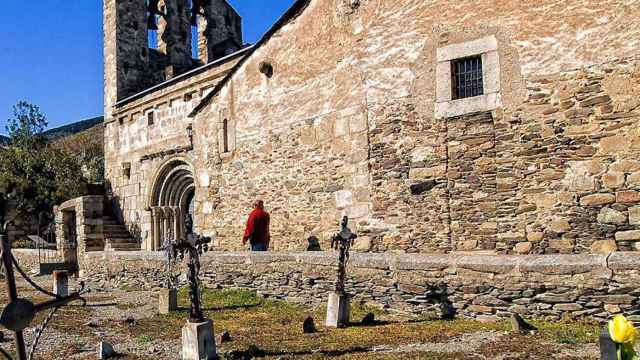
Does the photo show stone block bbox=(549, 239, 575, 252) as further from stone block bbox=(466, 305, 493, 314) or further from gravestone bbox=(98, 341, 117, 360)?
gravestone bbox=(98, 341, 117, 360)

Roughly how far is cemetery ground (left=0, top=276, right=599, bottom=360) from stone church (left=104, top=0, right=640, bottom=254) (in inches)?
82.5

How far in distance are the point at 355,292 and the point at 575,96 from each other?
4.18 metres

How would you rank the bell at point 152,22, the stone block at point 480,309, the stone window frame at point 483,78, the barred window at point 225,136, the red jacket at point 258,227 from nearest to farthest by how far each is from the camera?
the stone block at point 480,309, the stone window frame at point 483,78, the red jacket at point 258,227, the barred window at point 225,136, the bell at point 152,22

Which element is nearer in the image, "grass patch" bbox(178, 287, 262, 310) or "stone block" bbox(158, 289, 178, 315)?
"stone block" bbox(158, 289, 178, 315)

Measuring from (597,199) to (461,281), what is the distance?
2379 millimetres

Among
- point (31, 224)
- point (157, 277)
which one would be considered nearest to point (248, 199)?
point (157, 277)

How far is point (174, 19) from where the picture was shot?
63.7 ft

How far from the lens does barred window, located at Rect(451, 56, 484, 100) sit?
8.82 meters

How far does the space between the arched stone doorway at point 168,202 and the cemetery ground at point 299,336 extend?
779 centimetres

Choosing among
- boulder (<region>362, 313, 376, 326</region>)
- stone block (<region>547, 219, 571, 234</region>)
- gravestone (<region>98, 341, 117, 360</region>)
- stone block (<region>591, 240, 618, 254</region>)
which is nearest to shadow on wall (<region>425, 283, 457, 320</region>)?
boulder (<region>362, 313, 376, 326</region>)

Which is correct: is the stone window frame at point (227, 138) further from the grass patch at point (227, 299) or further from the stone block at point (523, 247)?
the stone block at point (523, 247)

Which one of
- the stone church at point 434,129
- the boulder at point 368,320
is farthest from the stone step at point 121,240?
the boulder at point 368,320

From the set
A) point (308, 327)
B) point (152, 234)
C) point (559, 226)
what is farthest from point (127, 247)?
point (559, 226)

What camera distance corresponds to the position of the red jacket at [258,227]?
10.6 metres
